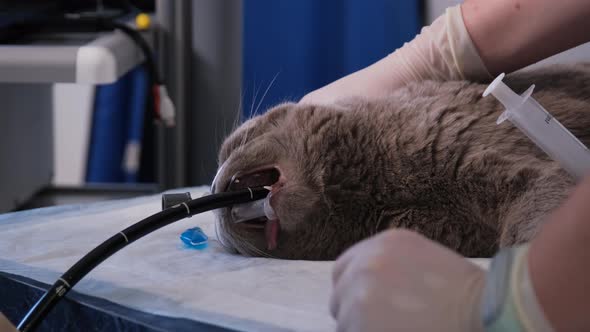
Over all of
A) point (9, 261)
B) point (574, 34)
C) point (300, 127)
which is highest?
point (574, 34)

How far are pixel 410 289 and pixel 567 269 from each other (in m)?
0.10

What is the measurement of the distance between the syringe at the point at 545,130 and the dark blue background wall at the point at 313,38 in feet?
3.36

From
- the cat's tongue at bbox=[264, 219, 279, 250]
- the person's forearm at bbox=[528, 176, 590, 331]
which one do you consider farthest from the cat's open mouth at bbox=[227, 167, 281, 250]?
the person's forearm at bbox=[528, 176, 590, 331]

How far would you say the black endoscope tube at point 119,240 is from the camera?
75cm

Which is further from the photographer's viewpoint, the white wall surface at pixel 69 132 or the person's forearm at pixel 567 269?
the white wall surface at pixel 69 132

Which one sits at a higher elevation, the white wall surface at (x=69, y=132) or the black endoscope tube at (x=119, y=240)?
the black endoscope tube at (x=119, y=240)

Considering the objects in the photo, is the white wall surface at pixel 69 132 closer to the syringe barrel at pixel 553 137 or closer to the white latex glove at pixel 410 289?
the syringe barrel at pixel 553 137

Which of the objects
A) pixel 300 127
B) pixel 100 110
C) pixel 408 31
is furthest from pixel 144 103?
pixel 300 127

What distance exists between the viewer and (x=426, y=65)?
1291mm

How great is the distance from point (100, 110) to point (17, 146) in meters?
0.42

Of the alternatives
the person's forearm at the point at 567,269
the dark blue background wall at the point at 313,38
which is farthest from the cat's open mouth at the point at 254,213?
the dark blue background wall at the point at 313,38

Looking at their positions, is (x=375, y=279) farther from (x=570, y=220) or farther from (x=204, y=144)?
(x=204, y=144)

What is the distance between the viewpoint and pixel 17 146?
2094mm

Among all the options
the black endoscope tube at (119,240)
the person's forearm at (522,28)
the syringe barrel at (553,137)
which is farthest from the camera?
the person's forearm at (522,28)
